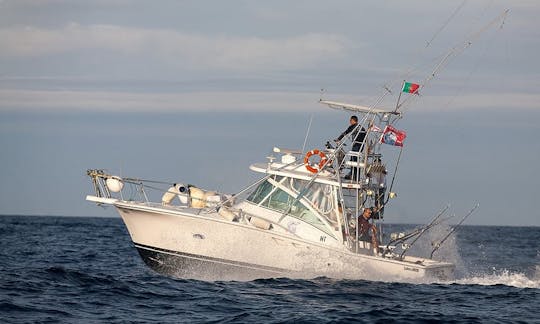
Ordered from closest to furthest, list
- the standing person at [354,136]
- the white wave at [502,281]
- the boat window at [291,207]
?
the boat window at [291,207] < the standing person at [354,136] < the white wave at [502,281]

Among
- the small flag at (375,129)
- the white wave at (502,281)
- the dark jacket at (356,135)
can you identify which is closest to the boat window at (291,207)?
the dark jacket at (356,135)

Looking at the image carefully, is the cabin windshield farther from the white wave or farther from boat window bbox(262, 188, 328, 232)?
the white wave

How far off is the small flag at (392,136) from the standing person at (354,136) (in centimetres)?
49

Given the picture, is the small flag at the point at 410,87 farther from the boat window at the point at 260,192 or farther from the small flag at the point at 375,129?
the boat window at the point at 260,192

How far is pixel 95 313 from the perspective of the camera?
16.4 meters

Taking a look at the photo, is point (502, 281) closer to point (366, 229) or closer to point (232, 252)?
point (366, 229)

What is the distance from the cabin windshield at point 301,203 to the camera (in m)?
21.6

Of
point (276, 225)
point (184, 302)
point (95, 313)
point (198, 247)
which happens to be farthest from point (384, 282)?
point (95, 313)

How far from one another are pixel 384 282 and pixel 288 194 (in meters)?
2.93

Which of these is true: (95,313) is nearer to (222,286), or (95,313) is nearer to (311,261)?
(222,286)

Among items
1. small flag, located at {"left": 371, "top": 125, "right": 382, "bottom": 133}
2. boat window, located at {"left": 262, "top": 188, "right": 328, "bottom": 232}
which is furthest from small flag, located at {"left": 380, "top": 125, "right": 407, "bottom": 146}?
boat window, located at {"left": 262, "top": 188, "right": 328, "bottom": 232}

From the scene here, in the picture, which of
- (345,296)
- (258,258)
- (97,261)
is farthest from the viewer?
(97,261)

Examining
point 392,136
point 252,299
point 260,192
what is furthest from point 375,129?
point 252,299

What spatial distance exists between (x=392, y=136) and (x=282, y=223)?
326 centimetres
